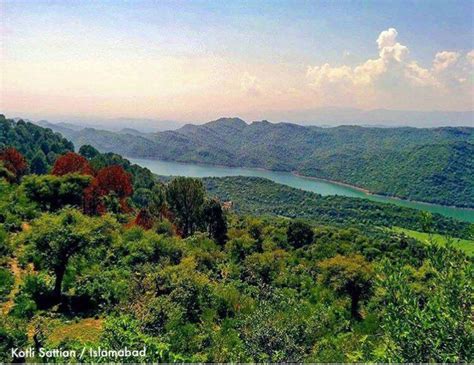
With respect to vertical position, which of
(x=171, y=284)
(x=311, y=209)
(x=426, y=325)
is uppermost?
(x=426, y=325)

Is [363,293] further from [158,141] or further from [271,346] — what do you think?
[158,141]

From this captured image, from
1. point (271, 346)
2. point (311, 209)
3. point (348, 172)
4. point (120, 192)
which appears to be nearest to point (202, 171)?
point (348, 172)

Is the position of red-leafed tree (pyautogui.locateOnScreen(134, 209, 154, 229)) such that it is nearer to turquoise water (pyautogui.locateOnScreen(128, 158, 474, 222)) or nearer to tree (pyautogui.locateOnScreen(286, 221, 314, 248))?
tree (pyautogui.locateOnScreen(286, 221, 314, 248))

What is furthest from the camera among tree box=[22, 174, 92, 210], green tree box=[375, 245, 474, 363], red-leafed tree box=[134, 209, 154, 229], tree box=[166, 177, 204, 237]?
tree box=[166, 177, 204, 237]

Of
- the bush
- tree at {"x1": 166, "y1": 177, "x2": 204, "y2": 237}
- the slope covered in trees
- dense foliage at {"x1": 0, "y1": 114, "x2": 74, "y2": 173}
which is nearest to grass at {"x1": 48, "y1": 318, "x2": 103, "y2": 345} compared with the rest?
the slope covered in trees

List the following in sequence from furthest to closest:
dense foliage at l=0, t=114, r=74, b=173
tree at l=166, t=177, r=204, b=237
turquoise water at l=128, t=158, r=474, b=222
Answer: turquoise water at l=128, t=158, r=474, b=222 < dense foliage at l=0, t=114, r=74, b=173 < tree at l=166, t=177, r=204, b=237

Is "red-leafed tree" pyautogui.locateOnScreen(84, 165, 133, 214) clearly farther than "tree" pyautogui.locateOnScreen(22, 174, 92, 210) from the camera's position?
Yes

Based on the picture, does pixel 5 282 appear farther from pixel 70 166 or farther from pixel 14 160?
pixel 14 160
